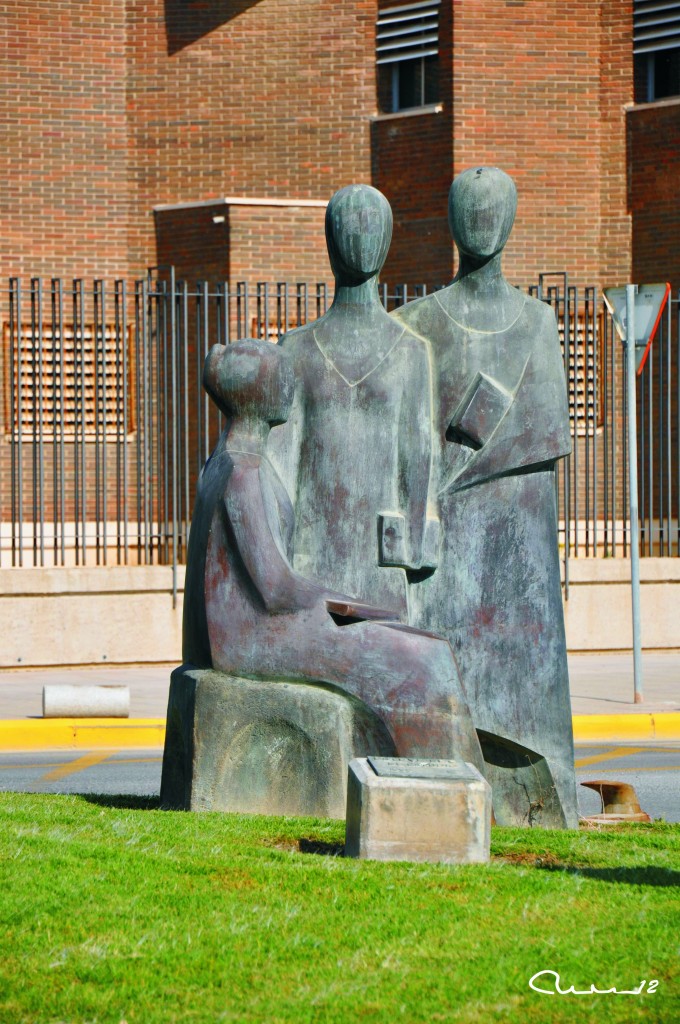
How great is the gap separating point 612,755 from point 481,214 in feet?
17.4

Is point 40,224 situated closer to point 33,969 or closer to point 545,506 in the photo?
point 545,506

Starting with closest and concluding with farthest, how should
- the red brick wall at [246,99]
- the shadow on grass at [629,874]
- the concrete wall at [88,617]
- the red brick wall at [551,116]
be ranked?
the shadow on grass at [629,874]
the concrete wall at [88,617]
the red brick wall at [551,116]
the red brick wall at [246,99]

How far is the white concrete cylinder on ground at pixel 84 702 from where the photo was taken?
12.1 m

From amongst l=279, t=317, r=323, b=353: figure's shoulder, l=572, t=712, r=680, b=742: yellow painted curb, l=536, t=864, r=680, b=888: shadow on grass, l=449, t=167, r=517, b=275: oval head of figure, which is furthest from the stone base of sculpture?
l=572, t=712, r=680, b=742: yellow painted curb

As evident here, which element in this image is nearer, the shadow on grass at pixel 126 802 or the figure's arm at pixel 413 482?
the figure's arm at pixel 413 482

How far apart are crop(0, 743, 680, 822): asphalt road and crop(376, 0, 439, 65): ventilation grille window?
38.9ft

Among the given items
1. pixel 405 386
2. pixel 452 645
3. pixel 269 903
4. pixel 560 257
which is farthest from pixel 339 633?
pixel 560 257

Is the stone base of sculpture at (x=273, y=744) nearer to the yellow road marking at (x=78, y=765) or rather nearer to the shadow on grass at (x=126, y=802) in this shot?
the shadow on grass at (x=126, y=802)

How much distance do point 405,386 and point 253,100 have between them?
609 inches

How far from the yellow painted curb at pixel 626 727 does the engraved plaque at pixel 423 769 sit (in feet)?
20.0

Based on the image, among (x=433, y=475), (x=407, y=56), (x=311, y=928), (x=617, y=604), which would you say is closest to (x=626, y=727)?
(x=617, y=604)

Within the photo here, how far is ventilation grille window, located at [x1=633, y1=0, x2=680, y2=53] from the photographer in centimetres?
2091

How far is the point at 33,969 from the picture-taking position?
4477mm

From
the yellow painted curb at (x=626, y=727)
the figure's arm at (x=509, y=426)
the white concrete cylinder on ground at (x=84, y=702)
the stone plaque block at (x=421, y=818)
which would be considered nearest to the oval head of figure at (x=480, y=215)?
the figure's arm at (x=509, y=426)
